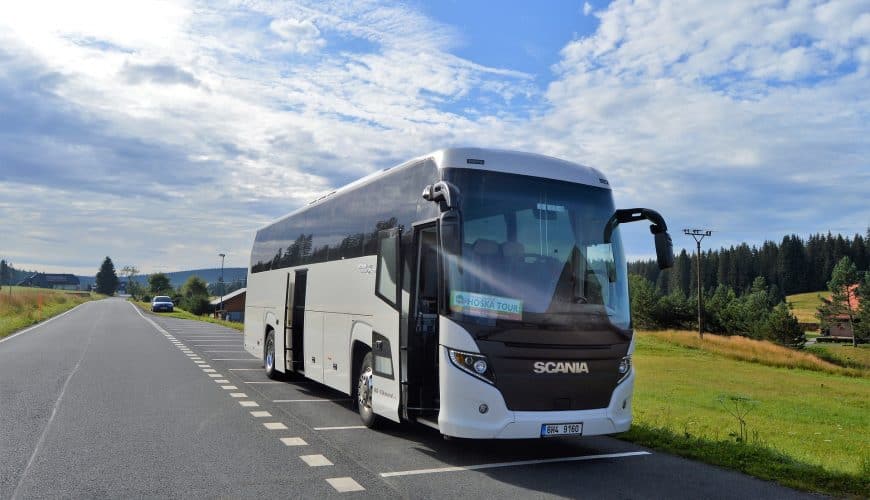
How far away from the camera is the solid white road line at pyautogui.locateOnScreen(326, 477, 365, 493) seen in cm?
640

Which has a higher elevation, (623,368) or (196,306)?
(623,368)

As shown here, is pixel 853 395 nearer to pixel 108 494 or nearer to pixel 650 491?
pixel 650 491

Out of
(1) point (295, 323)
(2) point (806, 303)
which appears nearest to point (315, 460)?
(1) point (295, 323)

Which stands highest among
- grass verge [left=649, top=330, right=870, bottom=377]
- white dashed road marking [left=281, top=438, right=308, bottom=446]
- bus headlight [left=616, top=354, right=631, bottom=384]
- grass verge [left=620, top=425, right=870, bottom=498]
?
bus headlight [left=616, top=354, right=631, bottom=384]

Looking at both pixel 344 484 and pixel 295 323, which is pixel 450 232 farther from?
pixel 295 323

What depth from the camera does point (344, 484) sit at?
21.6 ft

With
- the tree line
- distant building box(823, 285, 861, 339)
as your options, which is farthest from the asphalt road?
the tree line

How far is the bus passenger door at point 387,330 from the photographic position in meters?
8.48

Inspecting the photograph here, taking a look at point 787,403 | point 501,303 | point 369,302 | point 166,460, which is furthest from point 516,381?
point 787,403

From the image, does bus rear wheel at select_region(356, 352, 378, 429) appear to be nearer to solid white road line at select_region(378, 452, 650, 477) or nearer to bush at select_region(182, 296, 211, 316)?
solid white road line at select_region(378, 452, 650, 477)

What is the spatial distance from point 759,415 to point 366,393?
16.2m

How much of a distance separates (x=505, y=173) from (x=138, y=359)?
14990mm

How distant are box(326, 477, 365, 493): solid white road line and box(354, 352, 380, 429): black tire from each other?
2668mm

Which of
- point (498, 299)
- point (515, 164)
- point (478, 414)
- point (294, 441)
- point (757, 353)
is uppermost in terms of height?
point (515, 164)
